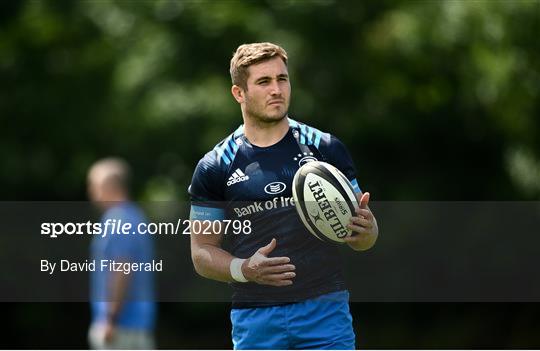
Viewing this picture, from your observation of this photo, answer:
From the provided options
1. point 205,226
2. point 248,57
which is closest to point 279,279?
point 205,226

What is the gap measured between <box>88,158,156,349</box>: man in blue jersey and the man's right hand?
3.03 metres

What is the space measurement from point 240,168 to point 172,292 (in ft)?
30.2

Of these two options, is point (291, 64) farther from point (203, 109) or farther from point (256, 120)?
point (256, 120)

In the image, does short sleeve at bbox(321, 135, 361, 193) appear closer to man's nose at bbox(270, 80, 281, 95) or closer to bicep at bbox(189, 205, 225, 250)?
man's nose at bbox(270, 80, 281, 95)

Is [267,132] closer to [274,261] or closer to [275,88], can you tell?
[275,88]

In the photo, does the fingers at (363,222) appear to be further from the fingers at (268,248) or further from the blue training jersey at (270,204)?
the fingers at (268,248)

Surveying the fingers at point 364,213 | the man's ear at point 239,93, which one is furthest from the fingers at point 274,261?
the man's ear at point 239,93

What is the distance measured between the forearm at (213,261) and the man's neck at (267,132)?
518 mm

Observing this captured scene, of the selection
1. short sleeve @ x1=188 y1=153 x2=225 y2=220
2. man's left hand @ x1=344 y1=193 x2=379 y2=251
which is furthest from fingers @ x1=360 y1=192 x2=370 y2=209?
short sleeve @ x1=188 y1=153 x2=225 y2=220

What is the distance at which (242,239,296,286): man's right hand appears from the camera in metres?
4.70

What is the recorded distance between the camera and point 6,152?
14750 millimetres

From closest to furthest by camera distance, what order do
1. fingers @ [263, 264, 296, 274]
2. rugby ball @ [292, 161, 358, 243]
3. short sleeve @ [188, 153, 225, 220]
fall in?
1. fingers @ [263, 264, 296, 274]
2. rugby ball @ [292, 161, 358, 243]
3. short sleeve @ [188, 153, 225, 220]

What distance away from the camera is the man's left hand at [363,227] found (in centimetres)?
476

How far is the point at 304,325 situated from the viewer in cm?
486
